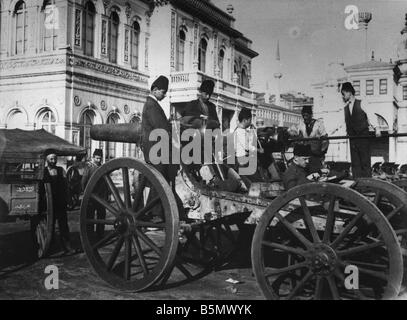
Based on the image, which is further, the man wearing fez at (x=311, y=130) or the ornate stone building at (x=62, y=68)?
the ornate stone building at (x=62, y=68)

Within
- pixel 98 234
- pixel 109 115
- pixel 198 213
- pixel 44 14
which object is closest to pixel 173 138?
pixel 198 213

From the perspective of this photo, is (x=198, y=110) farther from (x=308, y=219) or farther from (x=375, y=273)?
(x=375, y=273)

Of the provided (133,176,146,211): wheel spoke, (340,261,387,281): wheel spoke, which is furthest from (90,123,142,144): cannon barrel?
(340,261,387,281): wheel spoke

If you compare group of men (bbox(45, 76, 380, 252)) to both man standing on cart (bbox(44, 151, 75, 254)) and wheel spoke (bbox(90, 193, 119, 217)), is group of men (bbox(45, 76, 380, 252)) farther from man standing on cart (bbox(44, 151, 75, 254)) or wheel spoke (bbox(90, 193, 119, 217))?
wheel spoke (bbox(90, 193, 119, 217))

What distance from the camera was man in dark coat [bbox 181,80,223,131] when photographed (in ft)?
16.3

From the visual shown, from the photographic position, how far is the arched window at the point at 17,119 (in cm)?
1541

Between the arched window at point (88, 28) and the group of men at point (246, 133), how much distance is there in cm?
1118

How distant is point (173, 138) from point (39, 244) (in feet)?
9.84

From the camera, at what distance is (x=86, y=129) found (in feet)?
53.9

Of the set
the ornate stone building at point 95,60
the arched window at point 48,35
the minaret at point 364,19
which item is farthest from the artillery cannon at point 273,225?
the arched window at point 48,35

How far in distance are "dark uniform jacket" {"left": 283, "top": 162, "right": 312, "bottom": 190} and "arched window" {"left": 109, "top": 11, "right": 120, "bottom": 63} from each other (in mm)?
14859

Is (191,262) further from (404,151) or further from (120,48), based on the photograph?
(404,151)

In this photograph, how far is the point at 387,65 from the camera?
22.0 metres

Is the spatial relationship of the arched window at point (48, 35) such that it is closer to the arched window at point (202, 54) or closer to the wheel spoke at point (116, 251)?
the arched window at point (202, 54)
